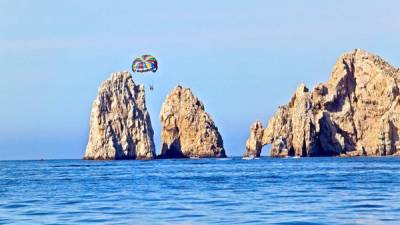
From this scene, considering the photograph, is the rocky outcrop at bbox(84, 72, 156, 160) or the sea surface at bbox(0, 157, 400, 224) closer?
the sea surface at bbox(0, 157, 400, 224)

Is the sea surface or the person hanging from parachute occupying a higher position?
the person hanging from parachute

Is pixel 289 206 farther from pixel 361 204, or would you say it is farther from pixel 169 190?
pixel 169 190

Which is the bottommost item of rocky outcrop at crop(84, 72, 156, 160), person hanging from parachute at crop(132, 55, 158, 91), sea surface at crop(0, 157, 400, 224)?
sea surface at crop(0, 157, 400, 224)

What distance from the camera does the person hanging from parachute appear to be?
17212 centimetres

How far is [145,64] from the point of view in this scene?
6885 inches

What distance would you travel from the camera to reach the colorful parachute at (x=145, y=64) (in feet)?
565

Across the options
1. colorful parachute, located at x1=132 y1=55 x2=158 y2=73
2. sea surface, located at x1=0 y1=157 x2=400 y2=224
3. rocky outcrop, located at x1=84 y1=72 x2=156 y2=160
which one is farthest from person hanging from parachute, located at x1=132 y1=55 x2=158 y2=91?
sea surface, located at x1=0 y1=157 x2=400 y2=224

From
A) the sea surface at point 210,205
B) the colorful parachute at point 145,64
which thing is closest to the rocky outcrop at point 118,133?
the colorful parachute at point 145,64

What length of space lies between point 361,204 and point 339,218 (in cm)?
668

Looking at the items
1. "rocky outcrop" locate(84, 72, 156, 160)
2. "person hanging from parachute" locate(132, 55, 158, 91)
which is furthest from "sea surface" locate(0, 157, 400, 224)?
"rocky outcrop" locate(84, 72, 156, 160)

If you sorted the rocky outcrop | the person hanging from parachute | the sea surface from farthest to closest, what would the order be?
the rocky outcrop, the person hanging from parachute, the sea surface

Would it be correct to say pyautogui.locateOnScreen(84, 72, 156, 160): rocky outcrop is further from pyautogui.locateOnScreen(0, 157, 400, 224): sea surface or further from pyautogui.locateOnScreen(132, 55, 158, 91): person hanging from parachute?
pyautogui.locateOnScreen(0, 157, 400, 224): sea surface

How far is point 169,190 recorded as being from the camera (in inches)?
2249

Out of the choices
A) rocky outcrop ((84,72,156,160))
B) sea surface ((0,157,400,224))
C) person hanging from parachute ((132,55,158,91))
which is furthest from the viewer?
rocky outcrop ((84,72,156,160))
